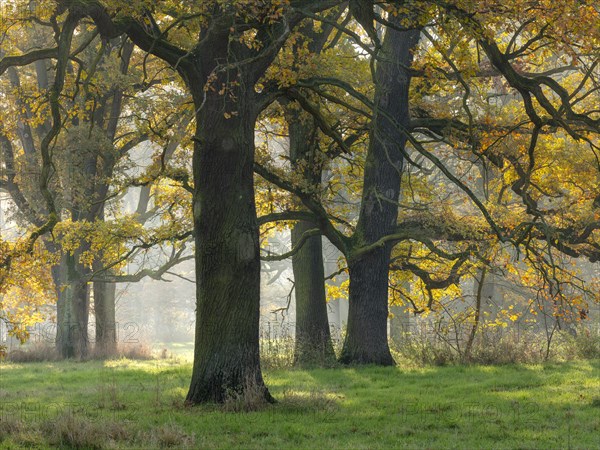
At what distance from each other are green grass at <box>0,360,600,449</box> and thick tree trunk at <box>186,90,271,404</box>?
0.58 meters

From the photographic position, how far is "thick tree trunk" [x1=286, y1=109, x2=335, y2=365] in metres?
18.8

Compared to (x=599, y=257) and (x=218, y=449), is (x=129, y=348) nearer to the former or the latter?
(x=599, y=257)

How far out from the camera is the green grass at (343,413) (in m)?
9.45

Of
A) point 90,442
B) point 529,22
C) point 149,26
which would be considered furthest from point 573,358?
point 90,442

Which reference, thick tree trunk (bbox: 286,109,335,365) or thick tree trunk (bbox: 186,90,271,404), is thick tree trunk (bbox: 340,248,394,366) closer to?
thick tree trunk (bbox: 286,109,335,365)

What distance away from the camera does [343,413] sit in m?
11.6

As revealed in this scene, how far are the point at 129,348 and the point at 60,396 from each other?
14.5 m

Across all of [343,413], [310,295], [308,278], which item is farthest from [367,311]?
[343,413]

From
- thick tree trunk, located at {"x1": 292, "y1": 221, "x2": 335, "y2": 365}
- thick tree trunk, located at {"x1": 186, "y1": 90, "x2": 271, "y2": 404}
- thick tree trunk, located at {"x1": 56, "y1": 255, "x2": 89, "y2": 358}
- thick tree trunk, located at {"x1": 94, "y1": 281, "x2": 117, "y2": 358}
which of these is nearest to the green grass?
thick tree trunk, located at {"x1": 186, "y1": 90, "x2": 271, "y2": 404}

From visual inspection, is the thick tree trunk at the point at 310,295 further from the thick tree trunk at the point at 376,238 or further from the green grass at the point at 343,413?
the green grass at the point at 343,413

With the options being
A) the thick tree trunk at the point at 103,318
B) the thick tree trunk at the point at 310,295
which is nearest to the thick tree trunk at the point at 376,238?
the thick tree trunk at the point at 310,295

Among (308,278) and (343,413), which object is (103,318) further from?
(343,413)

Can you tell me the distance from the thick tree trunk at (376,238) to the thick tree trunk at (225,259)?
23.4 ft

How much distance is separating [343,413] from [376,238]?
808cm
